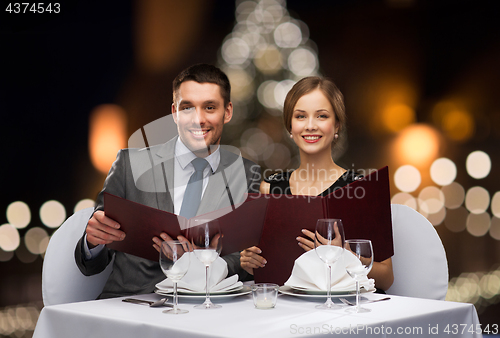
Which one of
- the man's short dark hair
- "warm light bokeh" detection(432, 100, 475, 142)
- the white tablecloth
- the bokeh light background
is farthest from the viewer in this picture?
"warm light bokeh" detection(432, 100, 475, 142)

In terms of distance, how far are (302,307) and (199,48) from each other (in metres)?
3.15

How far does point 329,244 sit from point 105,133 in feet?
9.73

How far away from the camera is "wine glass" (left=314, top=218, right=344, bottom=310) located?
1.04 metres

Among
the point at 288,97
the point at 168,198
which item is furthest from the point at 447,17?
the point at 168,198

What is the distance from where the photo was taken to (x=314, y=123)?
1.88 metres

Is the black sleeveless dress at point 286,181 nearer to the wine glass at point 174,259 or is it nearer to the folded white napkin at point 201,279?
the folded white napkin at point 201,279

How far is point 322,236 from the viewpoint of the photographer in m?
1.07

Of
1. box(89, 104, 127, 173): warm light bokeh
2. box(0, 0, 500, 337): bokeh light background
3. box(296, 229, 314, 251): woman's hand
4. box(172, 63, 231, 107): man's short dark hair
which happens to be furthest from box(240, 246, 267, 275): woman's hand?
box(89, 104, 127, 173): warm light bokeh

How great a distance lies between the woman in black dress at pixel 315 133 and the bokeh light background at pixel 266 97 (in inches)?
42.4

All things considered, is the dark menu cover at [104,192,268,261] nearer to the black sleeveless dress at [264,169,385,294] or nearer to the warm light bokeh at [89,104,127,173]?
the black sleeveless dress at [264,169,385,294]

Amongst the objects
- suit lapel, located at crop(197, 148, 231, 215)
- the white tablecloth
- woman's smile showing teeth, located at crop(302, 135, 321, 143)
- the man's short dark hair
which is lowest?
the white tablecloth

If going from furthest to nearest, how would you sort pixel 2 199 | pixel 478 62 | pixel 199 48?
pixel 199 48
pixel 478 62
pixel 2 199

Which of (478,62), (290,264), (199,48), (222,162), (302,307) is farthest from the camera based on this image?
(199,48)

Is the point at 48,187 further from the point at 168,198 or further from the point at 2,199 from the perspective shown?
the point at 168,198
